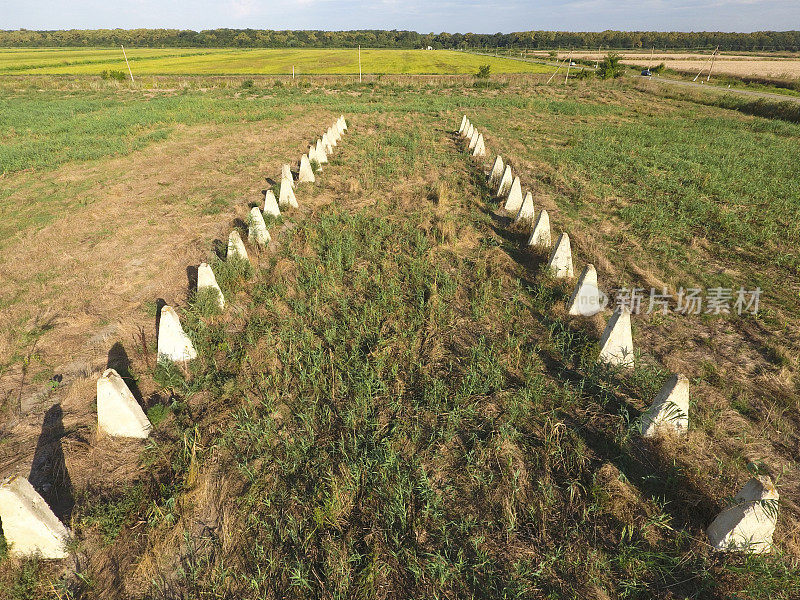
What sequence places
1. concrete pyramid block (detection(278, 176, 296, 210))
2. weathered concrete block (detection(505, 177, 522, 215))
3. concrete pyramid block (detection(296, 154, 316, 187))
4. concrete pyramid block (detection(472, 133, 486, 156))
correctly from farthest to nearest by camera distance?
concrete pyramid block (detection(472, 133, 486, 156)), concrete pyramid block (detection(296, 154, 316, 187)), concrete pyramid block (detection(278, 176, 296, 210)), weathered concrete block (detection(505, 177, 522, 215))

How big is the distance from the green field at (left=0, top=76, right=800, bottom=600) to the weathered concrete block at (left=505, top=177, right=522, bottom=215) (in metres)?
0.39

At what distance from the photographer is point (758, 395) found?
154 inches

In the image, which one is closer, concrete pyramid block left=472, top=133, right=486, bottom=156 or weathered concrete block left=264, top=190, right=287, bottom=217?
Result: weathered concrete block left=264, top=190, right=287, bottom=217

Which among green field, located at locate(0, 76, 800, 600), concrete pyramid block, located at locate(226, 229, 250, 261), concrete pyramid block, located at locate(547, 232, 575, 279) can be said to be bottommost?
green field, located at locate(0, 76, 800, 600)

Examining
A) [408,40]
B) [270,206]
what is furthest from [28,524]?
[408,40]

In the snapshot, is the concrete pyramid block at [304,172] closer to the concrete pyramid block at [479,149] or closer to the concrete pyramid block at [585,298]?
the concrete pyramid block at [479,149]

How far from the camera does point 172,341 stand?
13.7 feet

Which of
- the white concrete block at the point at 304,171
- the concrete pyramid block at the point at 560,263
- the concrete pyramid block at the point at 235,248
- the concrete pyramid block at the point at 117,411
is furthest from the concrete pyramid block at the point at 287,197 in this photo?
the concrete pyramid block at the point at 117,411

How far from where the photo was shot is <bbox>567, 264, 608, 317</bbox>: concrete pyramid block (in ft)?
16.1

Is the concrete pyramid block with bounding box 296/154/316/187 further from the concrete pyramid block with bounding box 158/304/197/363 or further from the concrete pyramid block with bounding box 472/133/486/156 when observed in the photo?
the concrete pyramid block with bounding box 158/304/197/363

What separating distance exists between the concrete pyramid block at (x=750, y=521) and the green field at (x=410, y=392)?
A: 10cm

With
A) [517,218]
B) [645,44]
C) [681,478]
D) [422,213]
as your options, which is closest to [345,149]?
[422,213]

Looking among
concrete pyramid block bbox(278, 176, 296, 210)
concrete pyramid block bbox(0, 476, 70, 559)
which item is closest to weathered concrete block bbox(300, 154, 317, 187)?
concrete pyramid block bbox(278, 176, 296, 210)

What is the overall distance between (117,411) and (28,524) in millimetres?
1004
